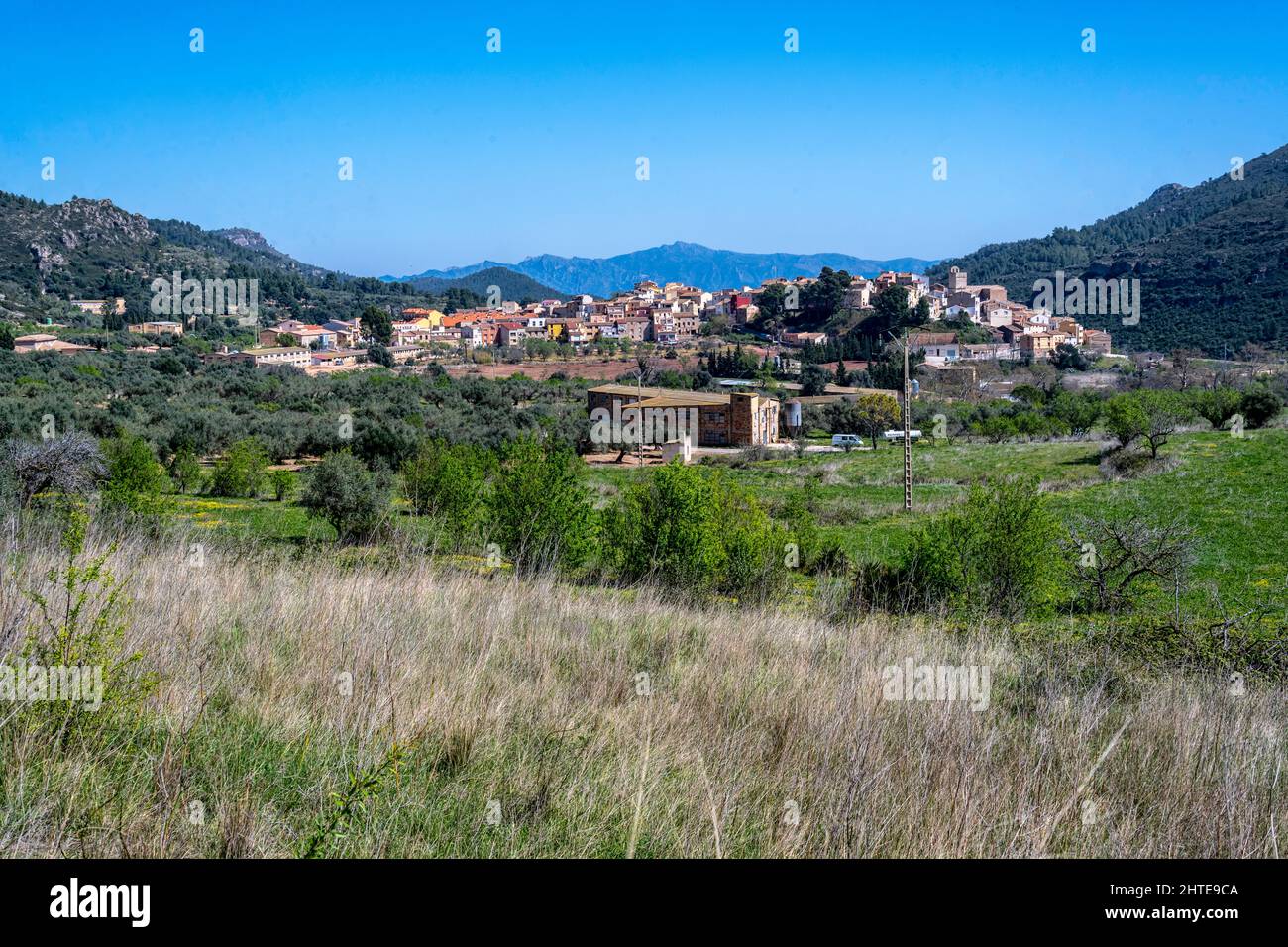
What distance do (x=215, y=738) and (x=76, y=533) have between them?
2.83 feet

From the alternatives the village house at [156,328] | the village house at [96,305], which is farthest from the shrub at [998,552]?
the village house at [96,305]

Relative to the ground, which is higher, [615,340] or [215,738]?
[615,340]

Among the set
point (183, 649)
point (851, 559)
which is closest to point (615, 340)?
point (851, 559)

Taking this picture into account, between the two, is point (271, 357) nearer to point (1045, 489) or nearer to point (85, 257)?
point (85, 257)

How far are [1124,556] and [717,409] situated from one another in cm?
3322

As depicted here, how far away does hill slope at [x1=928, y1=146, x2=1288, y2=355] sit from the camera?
224 ft

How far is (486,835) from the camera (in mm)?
2006

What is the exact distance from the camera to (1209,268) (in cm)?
7719

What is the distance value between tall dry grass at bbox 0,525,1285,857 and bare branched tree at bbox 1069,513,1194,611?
27.4 feet

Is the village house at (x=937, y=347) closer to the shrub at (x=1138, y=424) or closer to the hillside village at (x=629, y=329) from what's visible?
the hillside village at (x=629, y=329)

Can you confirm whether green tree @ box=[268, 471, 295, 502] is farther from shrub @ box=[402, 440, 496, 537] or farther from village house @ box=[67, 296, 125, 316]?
village house @ box=[67, 296, 125, 316]

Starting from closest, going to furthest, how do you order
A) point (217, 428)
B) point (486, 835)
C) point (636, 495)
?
1. point (486, 835)
2. point (636, 495)
3. point (217, 428)

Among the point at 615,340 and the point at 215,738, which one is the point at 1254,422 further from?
the point at 615,340

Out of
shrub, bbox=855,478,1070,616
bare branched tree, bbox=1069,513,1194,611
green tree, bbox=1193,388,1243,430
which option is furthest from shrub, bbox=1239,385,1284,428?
shrub, bbox=855,478,1070,616
